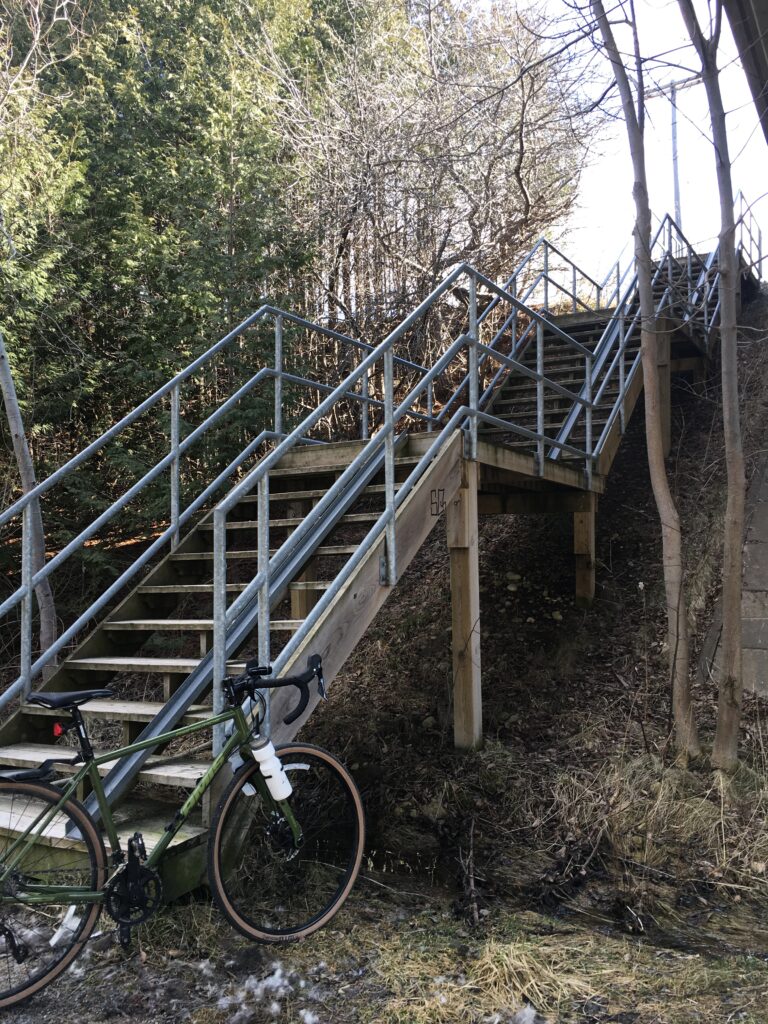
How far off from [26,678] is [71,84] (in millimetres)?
10596

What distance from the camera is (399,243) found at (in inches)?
451

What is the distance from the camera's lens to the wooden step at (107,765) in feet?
11.4

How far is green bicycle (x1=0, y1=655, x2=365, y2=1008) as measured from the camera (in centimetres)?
293

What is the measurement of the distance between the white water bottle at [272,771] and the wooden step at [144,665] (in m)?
0.92

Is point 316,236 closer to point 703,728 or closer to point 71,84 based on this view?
point 71,84

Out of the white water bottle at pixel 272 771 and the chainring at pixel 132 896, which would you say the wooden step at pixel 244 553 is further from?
the chainring at pixel 132 896

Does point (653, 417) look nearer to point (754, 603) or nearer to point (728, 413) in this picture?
point (728, 413)

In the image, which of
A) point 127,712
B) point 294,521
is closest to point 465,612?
point 294,521

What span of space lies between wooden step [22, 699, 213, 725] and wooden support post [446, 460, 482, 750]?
1.99 metres

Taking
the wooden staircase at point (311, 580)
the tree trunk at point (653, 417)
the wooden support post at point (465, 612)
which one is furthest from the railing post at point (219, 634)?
the tree trunk at point (653, 417)

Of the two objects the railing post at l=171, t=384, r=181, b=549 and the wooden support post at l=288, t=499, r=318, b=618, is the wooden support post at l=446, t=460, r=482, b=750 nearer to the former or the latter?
the wooden support post at l=288, t=499, r=318, b=618

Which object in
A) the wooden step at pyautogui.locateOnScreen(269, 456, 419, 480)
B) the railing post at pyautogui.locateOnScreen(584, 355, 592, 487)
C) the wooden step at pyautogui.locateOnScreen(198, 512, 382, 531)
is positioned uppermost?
the railing post at pyautogui.locateOnScreen(584, 355, 592, 487)

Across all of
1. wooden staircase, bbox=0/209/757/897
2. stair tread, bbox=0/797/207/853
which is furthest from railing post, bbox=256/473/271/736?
stair tread, bbox=0/797/207/853

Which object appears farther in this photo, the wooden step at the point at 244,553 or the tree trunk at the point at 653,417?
the tree trunk at the point at 653,417
